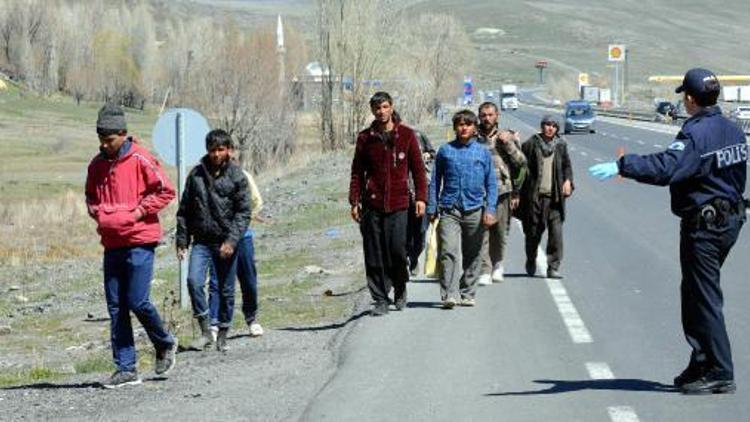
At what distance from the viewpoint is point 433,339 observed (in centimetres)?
1166

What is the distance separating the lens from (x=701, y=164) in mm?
8594

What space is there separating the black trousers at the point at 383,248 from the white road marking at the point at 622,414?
4.40 meters

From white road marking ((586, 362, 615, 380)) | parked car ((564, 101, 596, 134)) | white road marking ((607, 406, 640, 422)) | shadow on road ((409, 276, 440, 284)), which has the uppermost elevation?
white road marking ((607, 406, 640, 422))

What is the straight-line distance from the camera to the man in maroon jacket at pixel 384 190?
12.7 meters

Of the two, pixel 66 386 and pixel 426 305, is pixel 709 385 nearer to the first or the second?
pixel 66 386

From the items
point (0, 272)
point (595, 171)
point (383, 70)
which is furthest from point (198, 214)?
point (383, 70)

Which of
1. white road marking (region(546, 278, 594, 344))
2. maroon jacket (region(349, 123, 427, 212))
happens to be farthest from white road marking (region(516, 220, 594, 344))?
maroon jacket (region(349, 123, 427, 212))

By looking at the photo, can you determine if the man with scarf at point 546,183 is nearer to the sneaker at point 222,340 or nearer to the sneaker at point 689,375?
the sneaker at point 222,340

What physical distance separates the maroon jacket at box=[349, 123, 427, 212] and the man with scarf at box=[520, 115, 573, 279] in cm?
284

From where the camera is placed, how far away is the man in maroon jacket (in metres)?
12.7

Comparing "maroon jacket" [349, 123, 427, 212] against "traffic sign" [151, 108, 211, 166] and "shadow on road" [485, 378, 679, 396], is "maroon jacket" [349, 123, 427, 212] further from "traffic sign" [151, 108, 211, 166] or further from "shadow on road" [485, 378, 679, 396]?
"shadow on road" [485, 378, 679, 396]

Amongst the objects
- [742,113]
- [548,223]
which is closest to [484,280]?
[548,223]

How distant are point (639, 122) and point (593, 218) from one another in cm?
6270

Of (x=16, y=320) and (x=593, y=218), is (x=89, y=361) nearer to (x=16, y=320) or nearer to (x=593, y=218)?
(x=16, y=320)
